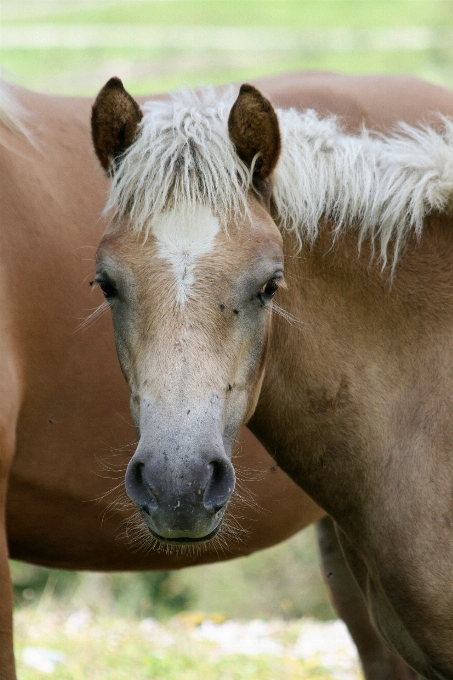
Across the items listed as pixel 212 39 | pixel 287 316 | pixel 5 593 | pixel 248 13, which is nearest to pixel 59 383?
pixel 5 593

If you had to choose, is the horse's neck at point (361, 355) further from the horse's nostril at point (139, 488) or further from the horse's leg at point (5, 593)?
the horse's leg at point (5, 593)

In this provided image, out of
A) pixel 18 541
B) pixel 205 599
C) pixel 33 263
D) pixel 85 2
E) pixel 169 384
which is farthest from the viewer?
pixel 85 2

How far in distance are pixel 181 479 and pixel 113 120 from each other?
1.16 meters

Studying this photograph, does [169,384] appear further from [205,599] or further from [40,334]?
[205,599]

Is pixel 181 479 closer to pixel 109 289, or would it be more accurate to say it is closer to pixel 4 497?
pixel 109 289

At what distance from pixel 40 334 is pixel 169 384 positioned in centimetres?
102

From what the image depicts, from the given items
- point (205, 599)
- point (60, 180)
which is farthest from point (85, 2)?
point (60, 180)

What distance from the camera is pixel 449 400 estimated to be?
285 cm

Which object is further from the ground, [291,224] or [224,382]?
[291,224]

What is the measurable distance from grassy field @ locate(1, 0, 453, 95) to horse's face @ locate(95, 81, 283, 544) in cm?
1225

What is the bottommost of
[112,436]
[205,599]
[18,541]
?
[205,599]

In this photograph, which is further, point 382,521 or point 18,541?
point 18,541

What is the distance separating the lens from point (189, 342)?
2.38m

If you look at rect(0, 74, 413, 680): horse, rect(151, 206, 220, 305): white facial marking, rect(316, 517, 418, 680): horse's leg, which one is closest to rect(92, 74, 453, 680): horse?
rect(151, 206, 220, 305): white facial marking
